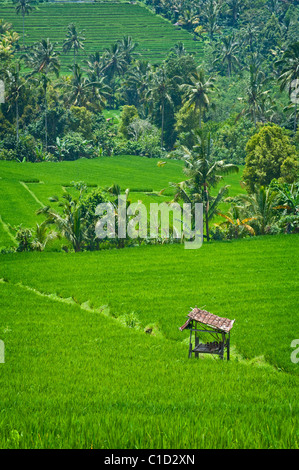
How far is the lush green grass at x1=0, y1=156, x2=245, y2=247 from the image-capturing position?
146ft

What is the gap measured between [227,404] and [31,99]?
2761 inches

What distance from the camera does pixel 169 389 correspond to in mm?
11414

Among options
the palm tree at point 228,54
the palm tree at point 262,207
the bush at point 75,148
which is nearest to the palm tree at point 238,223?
the palm tree at point 262,207

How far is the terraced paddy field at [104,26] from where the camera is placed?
435 ft

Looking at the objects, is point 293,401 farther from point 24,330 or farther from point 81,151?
point 81,151

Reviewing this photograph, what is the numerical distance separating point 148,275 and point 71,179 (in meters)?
30.2

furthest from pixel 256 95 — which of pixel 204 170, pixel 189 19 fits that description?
pixel 189 19

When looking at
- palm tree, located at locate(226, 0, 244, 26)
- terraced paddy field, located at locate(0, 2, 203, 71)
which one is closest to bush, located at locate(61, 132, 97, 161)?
terraced paddy field, located at locate(0, 2, 203, 71)

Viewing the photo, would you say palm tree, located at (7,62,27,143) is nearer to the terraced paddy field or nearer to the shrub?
the shrub

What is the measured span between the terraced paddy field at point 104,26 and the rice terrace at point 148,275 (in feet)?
156

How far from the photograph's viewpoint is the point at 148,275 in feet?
84.9

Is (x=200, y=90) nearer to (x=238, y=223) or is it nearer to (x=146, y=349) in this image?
(x=238, y=223)

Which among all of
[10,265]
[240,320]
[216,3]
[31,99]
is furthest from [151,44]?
[240,320]

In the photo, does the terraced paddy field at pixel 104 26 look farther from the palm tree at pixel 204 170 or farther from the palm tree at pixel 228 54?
the palm tree at pixel 204 170
